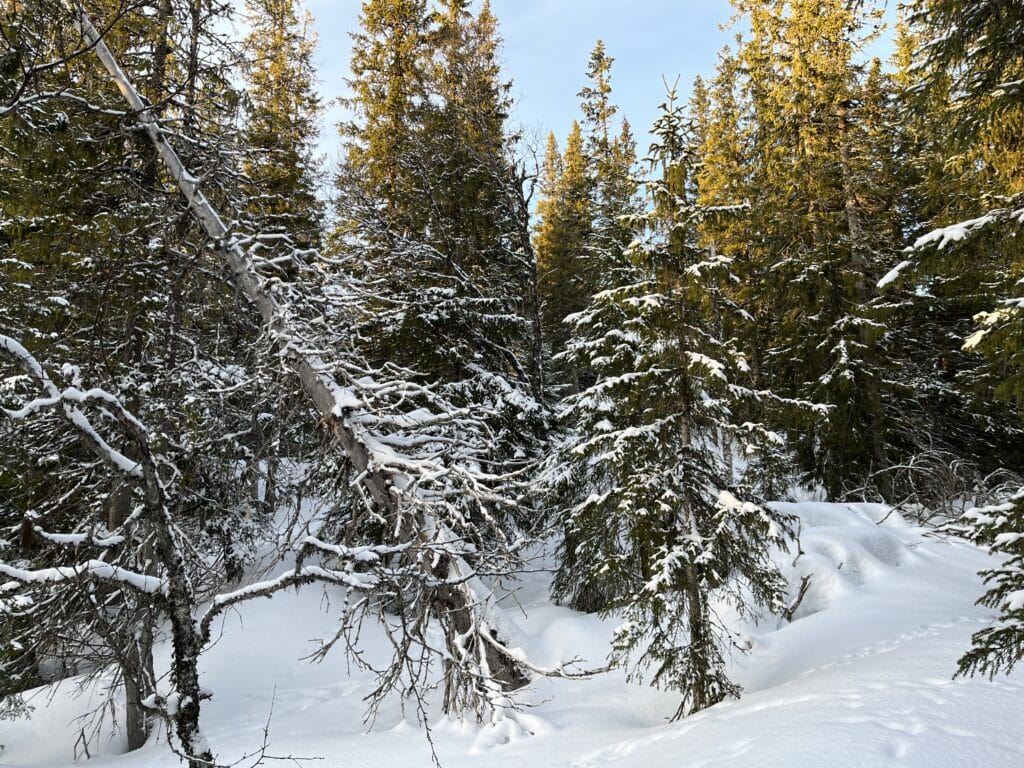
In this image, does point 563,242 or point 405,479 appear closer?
point 405,479

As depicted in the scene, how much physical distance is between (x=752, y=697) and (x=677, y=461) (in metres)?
2.63

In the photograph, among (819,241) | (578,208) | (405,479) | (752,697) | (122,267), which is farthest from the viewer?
(578,208)

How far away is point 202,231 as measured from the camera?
8391 mm

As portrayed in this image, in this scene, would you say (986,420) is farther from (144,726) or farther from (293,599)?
(144,726)

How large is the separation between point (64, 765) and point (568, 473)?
7.79 metres

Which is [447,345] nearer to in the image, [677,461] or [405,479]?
[405,479]

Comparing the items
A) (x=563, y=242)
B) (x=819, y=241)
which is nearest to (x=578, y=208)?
(x=563, y=242)

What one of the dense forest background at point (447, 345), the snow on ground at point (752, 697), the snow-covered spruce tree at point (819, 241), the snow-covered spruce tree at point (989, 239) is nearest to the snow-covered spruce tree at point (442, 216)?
the dense forest background at point (447, 345)

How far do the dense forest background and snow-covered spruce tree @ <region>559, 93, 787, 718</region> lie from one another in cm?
5

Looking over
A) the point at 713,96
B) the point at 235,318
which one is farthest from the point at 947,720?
the point at 713,96

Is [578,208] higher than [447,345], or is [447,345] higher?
[578,208]

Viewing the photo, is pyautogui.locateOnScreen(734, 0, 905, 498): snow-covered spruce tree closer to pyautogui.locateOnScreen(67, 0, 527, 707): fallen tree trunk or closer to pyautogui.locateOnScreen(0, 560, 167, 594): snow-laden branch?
pyautogui.locateOnScreen(67, 0, 527, 707): fallen tree trunk

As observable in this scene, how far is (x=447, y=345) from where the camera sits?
1147cm

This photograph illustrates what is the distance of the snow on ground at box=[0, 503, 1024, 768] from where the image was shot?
434cm
